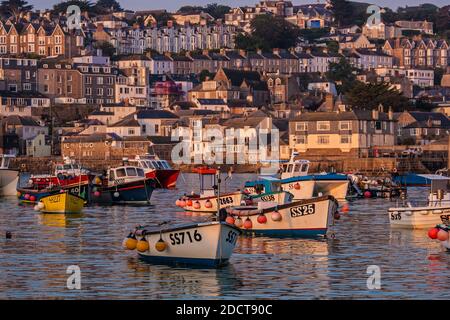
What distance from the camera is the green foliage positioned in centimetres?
14512

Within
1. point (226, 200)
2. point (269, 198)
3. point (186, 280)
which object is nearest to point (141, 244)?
point (186, 280)

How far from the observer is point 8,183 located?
249ft

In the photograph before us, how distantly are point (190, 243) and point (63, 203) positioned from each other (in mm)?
21241

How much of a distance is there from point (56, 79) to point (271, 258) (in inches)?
5515

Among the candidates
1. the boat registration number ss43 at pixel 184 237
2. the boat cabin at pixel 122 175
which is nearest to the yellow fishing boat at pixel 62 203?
the boat cabin at pixel 122 175

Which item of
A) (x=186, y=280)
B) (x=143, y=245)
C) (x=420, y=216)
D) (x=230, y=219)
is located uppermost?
(x=230, y=219)

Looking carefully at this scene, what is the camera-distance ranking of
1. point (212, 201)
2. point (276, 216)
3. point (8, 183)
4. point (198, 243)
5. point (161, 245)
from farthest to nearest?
point (8, 183) < point (212, 201) < point (276, 216) < point (161, 245) < point (198, 243)

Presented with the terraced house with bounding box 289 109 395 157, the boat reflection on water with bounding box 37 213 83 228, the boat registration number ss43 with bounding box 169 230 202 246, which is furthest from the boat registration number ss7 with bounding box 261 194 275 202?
the terraced house with bounding box 289 109 395 157

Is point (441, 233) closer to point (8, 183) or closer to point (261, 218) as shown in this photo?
point (261, 218)

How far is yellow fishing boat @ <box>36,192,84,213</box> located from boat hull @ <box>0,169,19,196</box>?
20080mm

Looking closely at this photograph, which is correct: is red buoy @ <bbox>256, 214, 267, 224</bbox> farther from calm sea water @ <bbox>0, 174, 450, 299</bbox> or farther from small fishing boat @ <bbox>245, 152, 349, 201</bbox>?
small fishing boat @ <bbox>245, 152, 349, 201</bbox>

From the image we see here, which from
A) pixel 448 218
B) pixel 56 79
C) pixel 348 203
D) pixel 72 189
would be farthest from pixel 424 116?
pixel 448 218

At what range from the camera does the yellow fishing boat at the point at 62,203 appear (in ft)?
182
